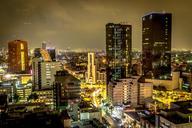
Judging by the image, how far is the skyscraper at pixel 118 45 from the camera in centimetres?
1753

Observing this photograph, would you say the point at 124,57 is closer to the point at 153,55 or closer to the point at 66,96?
the point at 153,55

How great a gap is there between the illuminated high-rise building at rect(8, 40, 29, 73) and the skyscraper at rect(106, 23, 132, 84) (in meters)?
5.64

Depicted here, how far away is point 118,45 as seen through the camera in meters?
17.8

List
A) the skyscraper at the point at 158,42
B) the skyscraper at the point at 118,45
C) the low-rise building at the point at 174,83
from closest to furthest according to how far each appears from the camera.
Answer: the low-rise building at the point at 174,83, the skyscraper at the point at 118,45, the skyscraper at the point at 158,42

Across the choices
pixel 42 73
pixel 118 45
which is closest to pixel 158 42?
pixel 118 45

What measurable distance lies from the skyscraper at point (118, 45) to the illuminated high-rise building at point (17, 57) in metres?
5.64

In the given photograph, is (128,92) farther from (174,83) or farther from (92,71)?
(92,71)

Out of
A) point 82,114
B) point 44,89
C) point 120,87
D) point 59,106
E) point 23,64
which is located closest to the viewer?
point 82,114

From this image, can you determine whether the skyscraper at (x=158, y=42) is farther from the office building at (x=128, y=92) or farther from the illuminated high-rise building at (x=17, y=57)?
the illuminated high-rise building at (x=17, y=57)

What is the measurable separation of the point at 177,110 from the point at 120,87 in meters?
4.50

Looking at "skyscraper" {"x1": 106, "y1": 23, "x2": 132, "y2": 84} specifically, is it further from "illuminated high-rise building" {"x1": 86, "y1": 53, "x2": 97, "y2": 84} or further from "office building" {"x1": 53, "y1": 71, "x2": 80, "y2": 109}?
"office building" {"x1": 53, "y1": 71, "x2": 80, "y2": 109}

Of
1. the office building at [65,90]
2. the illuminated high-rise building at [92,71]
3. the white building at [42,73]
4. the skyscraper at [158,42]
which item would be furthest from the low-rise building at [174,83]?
the white building at [42,73]

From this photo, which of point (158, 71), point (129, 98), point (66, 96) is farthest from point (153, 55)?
point (66, 96)

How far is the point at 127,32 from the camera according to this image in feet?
60.4
